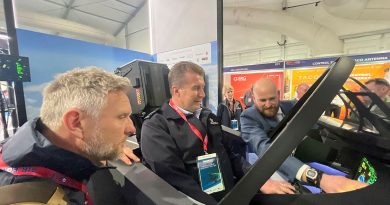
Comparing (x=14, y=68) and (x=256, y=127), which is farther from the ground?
(x=14, y=68)

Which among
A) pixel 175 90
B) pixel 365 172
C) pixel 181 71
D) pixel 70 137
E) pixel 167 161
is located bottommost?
pixel 167 161

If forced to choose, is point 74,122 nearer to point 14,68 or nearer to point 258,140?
point 258,140

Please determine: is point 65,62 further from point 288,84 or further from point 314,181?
point 288,84

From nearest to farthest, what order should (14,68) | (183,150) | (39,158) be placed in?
(39,158), (183,150), (14,68)

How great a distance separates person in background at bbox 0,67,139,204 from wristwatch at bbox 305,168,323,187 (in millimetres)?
770

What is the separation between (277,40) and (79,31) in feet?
18.4

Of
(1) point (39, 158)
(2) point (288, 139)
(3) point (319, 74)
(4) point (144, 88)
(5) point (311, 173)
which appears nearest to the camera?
(2) point (288, 139)

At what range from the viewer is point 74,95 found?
76 cm

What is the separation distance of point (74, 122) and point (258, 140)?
3.24ft

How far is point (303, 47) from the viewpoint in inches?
263

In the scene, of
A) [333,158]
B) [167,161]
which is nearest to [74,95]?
[167,161]

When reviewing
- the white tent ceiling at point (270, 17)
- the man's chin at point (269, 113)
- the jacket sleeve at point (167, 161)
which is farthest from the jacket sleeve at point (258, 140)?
the white tent ceiling at point (270, 17)

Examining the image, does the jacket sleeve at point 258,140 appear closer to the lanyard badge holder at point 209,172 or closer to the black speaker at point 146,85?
the lanyard badge holder at point 209,172

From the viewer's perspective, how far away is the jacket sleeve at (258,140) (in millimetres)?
961
